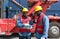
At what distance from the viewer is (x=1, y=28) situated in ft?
40.5

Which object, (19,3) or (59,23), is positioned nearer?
(59,23)

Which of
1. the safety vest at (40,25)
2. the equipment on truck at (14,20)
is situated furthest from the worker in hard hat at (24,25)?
the equipment on truck at (14,20)

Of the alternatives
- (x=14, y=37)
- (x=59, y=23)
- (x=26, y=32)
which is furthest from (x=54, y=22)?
(x=26, y=32)

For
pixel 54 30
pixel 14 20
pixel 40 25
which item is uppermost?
pixel 40 25

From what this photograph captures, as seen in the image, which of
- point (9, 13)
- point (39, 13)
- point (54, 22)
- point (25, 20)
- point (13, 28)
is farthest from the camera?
point (9, 13)

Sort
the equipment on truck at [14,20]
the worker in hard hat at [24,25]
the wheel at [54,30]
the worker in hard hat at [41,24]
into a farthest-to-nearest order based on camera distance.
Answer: the wheel at [54,30] < the equipment on truck at [14,20] < the worker in hard hat at [24,25] < the worker in hard hat at [41,24]

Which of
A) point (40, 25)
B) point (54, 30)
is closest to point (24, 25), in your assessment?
point (40, 25)

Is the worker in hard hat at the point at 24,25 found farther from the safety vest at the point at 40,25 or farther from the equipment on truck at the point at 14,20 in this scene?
the equipment on truck at the point at 14,20

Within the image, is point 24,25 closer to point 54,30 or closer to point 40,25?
point 40,25

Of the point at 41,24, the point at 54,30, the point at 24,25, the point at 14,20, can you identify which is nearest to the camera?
the point at 41,24

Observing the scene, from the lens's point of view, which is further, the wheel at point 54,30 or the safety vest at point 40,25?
the wheel at point 54,30

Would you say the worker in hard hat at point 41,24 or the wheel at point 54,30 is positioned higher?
the worker in hard hat at point 41,24

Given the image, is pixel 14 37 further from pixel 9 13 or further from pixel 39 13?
pixel 39 13

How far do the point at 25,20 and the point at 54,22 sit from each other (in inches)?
183
